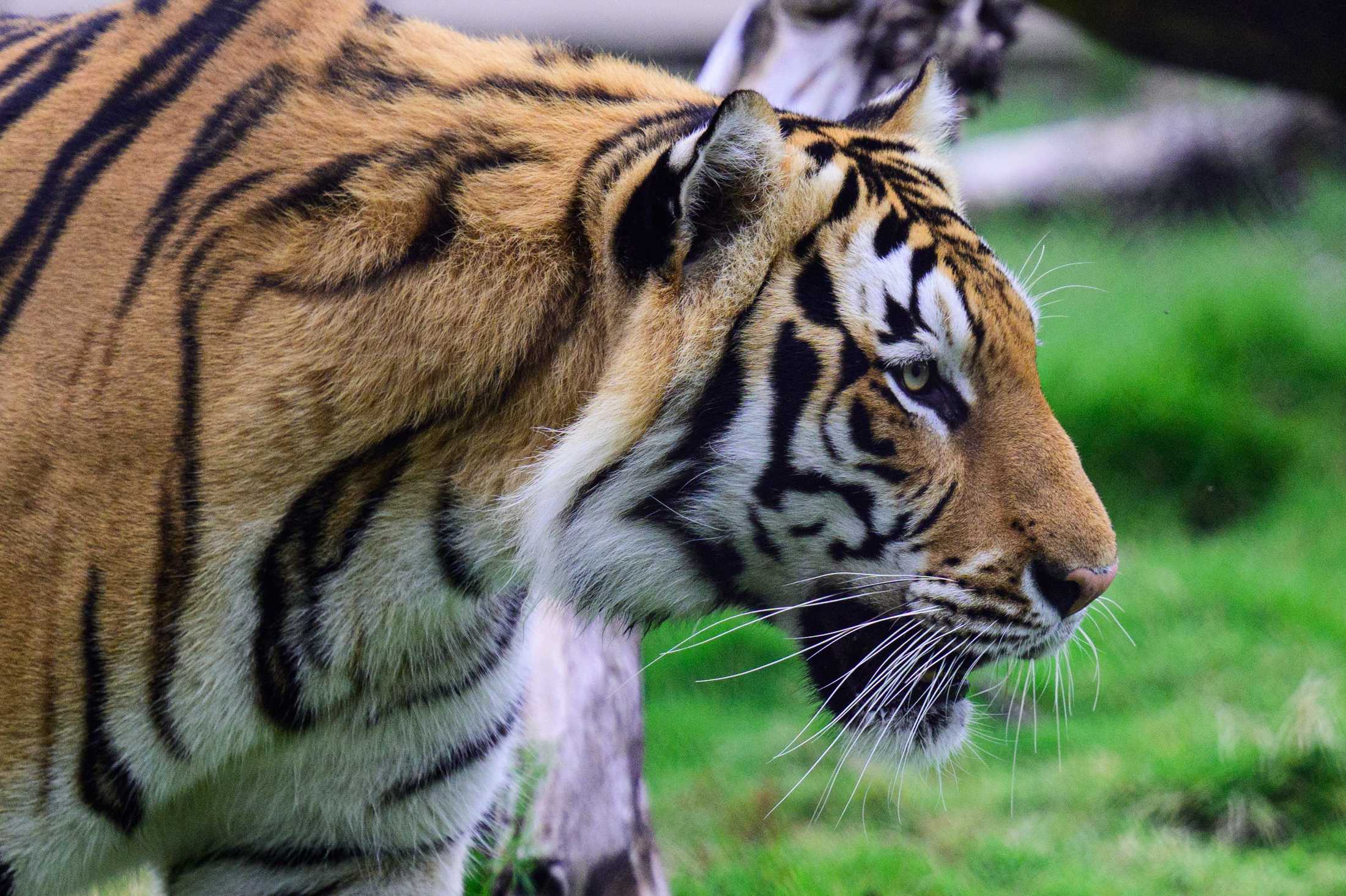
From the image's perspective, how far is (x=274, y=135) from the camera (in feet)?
6.73

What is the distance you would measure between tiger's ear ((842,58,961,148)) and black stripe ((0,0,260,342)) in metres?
1.05

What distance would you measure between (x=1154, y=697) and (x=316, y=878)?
8.99 ft

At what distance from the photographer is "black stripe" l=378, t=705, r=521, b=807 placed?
2252mm

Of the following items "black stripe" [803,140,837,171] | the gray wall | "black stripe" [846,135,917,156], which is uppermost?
"black stripe" [846,135,917,156]

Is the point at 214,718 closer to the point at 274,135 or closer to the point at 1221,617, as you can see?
the point at 274,135

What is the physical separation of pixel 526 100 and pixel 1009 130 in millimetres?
8804

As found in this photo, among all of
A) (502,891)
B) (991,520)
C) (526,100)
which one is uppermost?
(526,100)

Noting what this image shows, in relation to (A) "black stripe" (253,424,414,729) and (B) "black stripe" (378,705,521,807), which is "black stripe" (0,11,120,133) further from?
(B) "black stripe" (378,705,521,807)

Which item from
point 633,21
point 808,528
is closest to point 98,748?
point 808,528

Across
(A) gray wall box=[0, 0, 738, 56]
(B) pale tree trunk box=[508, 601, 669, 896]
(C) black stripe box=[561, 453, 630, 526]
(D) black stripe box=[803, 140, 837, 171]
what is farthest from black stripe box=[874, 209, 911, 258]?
(A) gray wall box=[0, 0, 738, 56]

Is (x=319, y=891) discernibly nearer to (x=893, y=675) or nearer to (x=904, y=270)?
(x=893, y=675)

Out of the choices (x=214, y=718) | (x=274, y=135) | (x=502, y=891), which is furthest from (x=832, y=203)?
(x=502, y=891)

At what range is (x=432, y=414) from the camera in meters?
1.96

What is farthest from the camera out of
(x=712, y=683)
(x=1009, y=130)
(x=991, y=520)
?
(x=1009, y=130)
